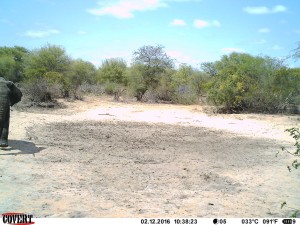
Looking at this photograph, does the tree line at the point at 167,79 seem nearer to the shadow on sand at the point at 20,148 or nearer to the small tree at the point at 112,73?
the small tree at the point at 112,73

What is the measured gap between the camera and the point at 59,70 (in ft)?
94.1

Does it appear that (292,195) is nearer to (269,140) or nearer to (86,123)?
(269,140)

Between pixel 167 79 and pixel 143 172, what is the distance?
78.8 feet

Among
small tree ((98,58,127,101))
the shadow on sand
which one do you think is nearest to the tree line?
small tree ((98,58,127,101))

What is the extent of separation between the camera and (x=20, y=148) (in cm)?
952

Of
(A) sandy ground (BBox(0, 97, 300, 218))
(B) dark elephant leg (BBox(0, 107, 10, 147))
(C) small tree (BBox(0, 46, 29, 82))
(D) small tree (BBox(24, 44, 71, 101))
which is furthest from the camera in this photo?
(C) small tree (BBox(0, 46, 29, 82))

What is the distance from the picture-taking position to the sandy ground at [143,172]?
5.68 m

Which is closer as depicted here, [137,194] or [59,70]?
[137,194]

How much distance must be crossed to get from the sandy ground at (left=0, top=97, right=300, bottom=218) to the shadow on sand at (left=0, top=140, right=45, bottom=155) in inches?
1.0

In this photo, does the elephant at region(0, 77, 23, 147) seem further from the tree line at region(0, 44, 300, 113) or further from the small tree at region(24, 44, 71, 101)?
the small tree at region(24, 44, 71, 101)

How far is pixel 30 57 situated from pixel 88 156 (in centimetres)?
2221

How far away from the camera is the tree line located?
21172mm

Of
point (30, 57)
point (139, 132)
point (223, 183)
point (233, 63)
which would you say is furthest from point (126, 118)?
point (30, 57)
